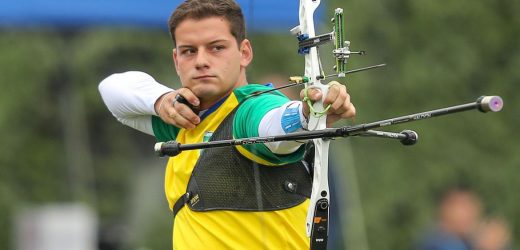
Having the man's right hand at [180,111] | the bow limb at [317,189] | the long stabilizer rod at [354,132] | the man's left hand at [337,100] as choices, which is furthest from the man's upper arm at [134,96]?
the man's left hand at [337,100]

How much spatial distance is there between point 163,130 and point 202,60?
1.85 feet

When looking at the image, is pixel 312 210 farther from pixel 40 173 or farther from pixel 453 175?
pixel 40 173

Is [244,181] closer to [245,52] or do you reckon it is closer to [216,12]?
[245,52]

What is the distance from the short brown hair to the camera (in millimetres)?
4578

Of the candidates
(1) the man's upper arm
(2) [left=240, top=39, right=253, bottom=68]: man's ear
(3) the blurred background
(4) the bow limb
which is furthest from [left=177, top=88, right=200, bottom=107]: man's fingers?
(3) the blurred background

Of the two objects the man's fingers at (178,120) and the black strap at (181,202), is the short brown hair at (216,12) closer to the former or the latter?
the man's fingers at (178,120)

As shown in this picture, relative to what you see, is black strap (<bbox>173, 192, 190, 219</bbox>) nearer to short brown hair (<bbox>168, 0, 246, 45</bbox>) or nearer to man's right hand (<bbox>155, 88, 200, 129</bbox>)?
man's right hand (<bbox>155, 88, 200, 129</bbox>)

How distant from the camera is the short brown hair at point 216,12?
4578mm

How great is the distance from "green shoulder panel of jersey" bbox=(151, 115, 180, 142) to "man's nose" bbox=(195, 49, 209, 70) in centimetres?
46

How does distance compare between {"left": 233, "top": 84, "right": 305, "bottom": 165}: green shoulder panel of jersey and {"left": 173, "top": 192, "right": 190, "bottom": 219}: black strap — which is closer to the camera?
{"left": 233, "top": 84, "right": 305, "bottom": 165}: green shoulder panel of jersey

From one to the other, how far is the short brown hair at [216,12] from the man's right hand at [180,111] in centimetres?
27

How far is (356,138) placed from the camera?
50.3 feet

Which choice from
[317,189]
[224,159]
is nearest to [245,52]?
[224,159]

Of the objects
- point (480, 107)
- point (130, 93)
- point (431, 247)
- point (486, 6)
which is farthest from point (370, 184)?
point (480, 107)
